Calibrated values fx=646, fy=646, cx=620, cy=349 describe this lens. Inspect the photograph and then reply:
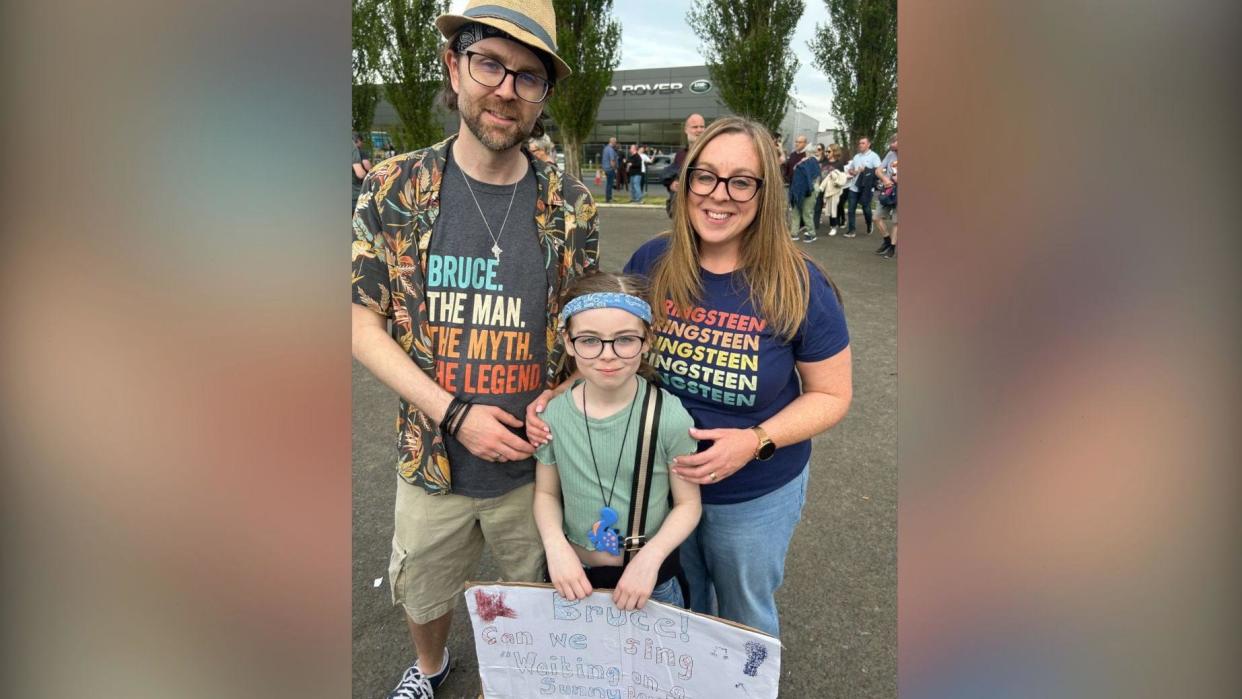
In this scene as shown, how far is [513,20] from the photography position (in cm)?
129

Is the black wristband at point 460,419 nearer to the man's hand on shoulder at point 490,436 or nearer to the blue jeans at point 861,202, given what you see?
the man's hand on shoulder at point 490,436

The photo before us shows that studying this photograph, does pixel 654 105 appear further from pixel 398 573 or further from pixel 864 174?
pixel 398 573

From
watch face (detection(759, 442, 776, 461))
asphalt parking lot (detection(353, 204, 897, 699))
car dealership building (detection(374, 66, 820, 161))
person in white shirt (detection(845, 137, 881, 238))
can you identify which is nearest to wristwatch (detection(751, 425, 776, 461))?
watch face (detection(759, 442, 776, 461))

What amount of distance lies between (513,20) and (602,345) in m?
0.68

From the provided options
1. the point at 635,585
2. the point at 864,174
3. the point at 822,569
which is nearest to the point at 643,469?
the point at 635,585

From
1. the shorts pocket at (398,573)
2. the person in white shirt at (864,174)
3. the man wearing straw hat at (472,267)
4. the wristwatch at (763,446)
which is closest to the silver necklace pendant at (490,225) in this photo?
the man wearing straw hat at (472,267)

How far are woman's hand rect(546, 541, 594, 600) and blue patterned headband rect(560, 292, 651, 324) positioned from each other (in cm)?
53

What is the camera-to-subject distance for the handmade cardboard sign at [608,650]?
128cm

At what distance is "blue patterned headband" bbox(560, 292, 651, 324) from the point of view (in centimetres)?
137

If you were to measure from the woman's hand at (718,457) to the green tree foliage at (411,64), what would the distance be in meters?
10.2
